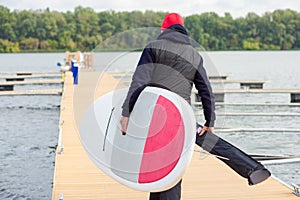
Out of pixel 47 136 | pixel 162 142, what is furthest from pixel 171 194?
pixel 47 136

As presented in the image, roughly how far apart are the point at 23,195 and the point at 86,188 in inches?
73.1

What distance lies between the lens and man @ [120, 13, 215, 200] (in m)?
4.32

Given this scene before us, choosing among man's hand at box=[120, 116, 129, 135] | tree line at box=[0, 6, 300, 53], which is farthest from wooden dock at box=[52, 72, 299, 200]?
tree line at box=[0, 6, 300, 53]

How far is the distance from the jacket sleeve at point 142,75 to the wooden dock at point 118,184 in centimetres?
59

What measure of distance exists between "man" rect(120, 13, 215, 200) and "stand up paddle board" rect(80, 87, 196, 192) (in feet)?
0.25

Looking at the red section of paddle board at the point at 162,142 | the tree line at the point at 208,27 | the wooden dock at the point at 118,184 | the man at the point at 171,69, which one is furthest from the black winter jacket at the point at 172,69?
the tree line at the point at 208,27

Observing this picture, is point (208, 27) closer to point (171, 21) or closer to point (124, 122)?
point (171, 21)

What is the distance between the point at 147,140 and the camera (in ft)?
14.4

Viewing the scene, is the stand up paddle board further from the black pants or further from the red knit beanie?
the red knit beanie

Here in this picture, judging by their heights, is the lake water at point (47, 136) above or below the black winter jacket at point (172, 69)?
below

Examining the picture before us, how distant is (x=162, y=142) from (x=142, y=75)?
511 millimetres

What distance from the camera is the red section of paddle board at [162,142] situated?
428 cm

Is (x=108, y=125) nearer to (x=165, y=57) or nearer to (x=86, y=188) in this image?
(x=165, y=57)

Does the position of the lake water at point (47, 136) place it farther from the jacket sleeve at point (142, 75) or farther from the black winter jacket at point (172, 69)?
the jacket sleeve at point (142, 75)
